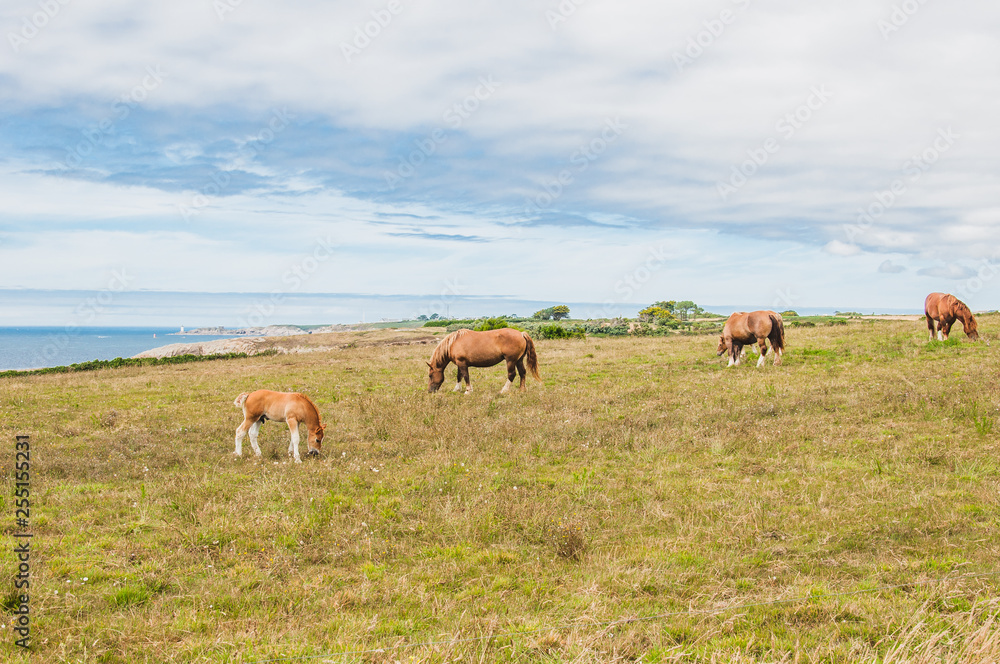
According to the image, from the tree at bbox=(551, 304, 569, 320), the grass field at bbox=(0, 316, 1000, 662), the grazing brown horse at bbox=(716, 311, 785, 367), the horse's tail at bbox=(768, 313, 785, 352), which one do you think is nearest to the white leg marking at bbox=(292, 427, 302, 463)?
the grass field at bbox=(0, 316, 1000, 662)

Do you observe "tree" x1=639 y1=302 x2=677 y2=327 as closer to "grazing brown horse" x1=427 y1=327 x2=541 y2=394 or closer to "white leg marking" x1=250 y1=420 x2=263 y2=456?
"grazing brown horse" x1=427 y1=327 x2=541 y2=394

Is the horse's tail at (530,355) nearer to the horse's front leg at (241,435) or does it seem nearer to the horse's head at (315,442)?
the horse's head at (315,442)

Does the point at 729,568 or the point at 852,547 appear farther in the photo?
the point at 852,547

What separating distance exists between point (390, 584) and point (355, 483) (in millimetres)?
3902

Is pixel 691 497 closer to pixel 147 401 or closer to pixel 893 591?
pixel 893 591

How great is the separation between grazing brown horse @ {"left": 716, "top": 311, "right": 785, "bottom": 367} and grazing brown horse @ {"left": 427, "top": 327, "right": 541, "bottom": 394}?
877cm

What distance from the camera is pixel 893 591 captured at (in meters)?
6.02

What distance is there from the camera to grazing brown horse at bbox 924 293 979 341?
24016 millimetres

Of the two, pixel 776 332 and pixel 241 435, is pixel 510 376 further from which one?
pixel 776 332

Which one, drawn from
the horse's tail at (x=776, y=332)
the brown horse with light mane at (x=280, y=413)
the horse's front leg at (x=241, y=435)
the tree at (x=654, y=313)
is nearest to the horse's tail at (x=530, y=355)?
the brown horse with light mane at (x=280, y=413)

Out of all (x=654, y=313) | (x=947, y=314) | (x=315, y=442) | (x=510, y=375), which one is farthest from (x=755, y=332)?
(x=654, y=313)

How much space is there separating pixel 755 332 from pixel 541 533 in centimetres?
1826

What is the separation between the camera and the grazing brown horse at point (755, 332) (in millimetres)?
22891

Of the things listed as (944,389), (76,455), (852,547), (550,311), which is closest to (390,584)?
(852,547)
